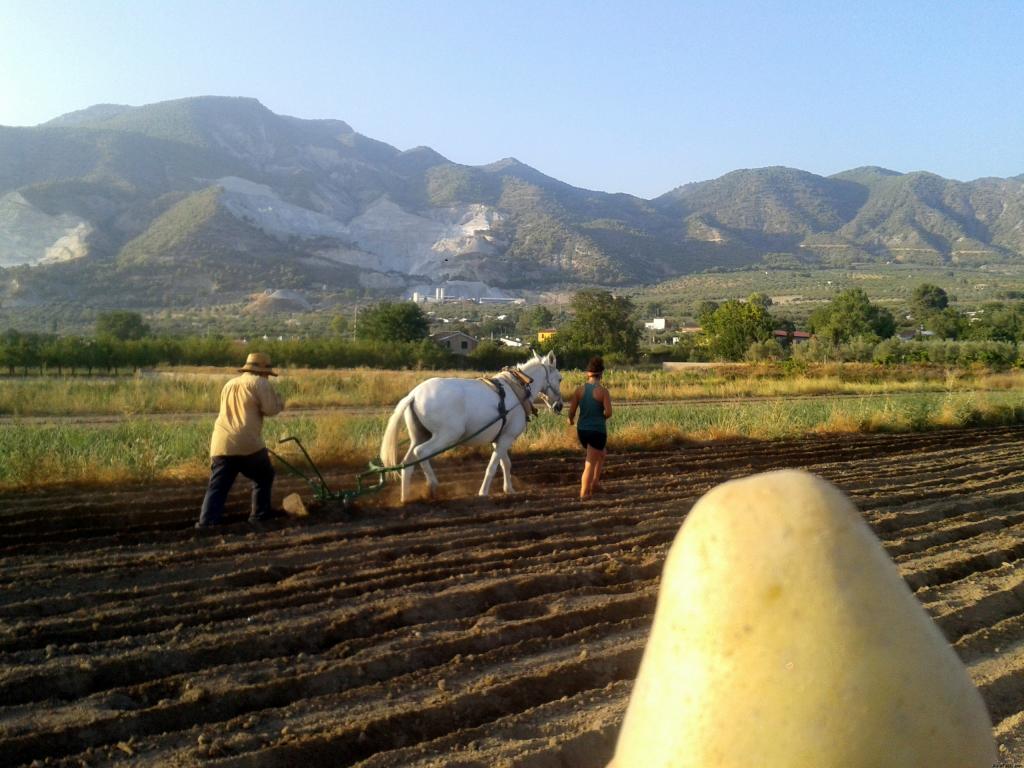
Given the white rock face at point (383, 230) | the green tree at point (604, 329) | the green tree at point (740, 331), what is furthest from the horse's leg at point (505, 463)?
the white rock face at point (383, 230)

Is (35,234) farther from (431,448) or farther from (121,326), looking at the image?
(431,448)

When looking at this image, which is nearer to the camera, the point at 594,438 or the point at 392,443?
the point at 392,443

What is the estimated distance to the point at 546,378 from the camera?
1123 cm

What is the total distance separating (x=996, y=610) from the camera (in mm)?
6043

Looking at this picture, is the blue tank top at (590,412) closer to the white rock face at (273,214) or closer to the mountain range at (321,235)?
the mountain range at (321,235)

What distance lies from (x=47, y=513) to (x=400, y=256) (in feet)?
484

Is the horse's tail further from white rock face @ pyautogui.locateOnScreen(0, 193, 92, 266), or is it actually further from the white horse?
white rock face @ pyautogui.locateOnScreen(0, 193, 92, 266)

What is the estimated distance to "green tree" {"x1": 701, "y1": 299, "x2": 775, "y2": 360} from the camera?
5488cm

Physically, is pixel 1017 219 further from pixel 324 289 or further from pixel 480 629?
pixel 480 629

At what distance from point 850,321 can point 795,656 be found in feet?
220

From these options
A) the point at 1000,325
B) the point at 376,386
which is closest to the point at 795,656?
the point at 376,386

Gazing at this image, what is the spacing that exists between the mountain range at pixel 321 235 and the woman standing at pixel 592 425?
9242 centimetres

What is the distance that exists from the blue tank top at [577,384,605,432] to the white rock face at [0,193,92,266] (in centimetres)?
11859

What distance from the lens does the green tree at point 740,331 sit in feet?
180
